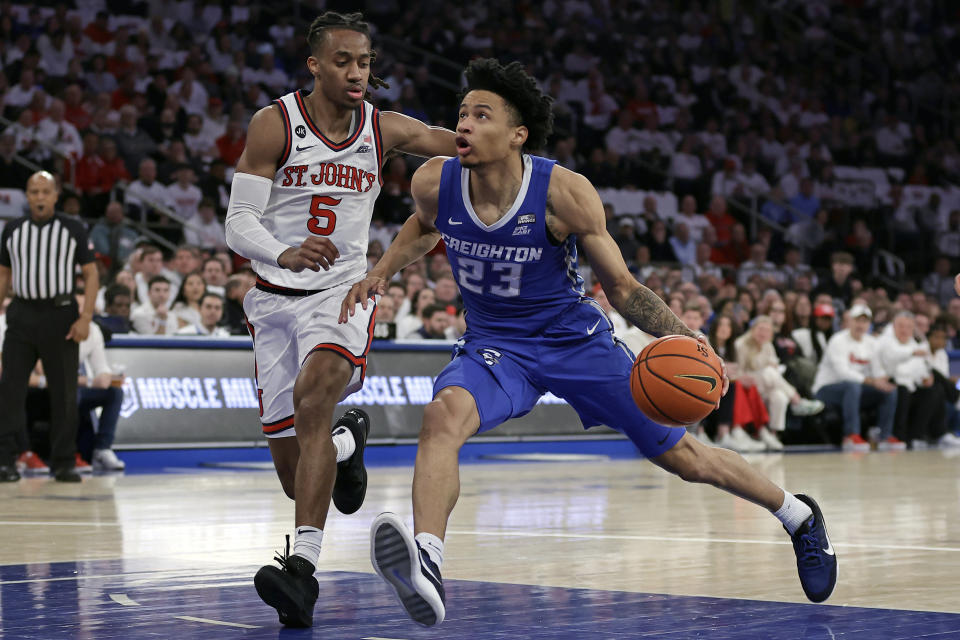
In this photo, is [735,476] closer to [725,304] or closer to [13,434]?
[13,434]

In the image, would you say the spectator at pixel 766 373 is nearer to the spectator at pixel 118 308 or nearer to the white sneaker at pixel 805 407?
the white sneaker at pixel 805 407

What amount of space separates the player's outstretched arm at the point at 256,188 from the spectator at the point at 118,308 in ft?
24.9

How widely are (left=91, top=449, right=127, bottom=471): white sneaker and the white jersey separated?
22.5ft

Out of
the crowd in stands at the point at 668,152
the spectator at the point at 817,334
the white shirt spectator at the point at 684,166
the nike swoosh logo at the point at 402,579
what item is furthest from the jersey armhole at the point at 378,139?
the white shirt spectator at the point at 684,166

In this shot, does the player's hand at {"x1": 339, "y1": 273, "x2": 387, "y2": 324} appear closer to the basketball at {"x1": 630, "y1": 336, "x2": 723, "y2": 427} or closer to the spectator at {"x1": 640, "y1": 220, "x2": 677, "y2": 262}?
the basketball at {"x1": 630, "y1": 336, "x2": 723, "y2": 427}

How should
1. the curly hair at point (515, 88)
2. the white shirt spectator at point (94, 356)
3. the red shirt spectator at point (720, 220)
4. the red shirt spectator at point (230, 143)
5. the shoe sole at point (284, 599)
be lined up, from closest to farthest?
the shoe sole at point (284, 599)
the curly hair at point (515, 88)
the white shirt spectator at point (94, 356)
the red shirt spectator at point (230, 143)
the red shirt spectator at point (720, 220)

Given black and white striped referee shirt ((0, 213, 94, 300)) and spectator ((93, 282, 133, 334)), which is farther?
spectator ((93, 282, 133, 334))

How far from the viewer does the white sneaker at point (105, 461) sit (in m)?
12.2

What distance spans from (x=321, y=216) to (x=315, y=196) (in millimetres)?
82

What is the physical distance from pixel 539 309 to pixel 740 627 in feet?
4.49

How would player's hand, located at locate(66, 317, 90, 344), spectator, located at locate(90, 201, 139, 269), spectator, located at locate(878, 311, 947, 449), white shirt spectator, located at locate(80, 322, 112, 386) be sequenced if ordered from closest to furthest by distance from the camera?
player's hand, located at locate(66, 317, 90, 344)
white shirt spectator, located at locate(80, 322, 112, 386)
spectator, located at locate(90, 201, 139, 269)
spectator, located at locate(878, 311, 947, 449)

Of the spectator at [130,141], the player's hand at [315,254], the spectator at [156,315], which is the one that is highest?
the spectator at [130,141]

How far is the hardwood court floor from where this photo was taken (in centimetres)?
477

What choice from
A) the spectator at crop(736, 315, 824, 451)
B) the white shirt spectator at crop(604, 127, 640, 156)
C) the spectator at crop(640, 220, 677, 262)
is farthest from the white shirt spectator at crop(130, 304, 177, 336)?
the white shirt spectator at crop(604, 127, 640, 156)
